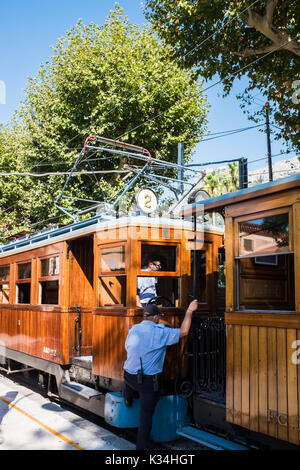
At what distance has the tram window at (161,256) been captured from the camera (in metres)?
6.33

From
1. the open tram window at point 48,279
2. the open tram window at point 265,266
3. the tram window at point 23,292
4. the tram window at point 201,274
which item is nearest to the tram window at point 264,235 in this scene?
the open tram window at point 265,266

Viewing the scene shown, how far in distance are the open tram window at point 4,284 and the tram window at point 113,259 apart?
487 cm

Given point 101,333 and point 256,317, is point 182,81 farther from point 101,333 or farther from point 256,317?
point 256,317

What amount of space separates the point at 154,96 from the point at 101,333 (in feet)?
41.7

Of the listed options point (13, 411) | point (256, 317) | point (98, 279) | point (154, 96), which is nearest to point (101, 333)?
point (98, 279)

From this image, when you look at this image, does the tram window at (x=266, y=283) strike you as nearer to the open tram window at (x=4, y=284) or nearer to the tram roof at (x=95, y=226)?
the tram roof at (x=95, y=226)

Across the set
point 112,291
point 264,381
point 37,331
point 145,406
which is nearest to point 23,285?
point 37,331

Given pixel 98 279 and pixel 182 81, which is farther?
pixel 182 81

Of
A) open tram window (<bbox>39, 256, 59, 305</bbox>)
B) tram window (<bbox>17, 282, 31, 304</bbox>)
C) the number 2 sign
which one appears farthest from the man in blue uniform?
tram window (<bbox>17, 282, 31, 304</bbox>)

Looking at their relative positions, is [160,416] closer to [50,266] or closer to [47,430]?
[47,430]

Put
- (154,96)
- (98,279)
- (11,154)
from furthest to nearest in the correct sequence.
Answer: (11,154) < (154,96) < (98,279)

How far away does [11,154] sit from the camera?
78.2 feet

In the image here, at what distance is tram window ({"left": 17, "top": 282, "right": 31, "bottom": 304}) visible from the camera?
10.2 m

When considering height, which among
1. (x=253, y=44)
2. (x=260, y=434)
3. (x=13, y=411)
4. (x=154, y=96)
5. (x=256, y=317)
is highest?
(x=154, y=96)
